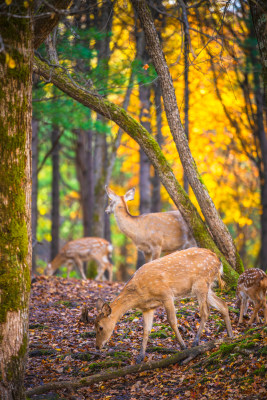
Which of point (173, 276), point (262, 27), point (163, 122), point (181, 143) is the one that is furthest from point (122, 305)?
point (163, 122)

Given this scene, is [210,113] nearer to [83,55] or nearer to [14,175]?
[83,55]

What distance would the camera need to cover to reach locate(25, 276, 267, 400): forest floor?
5082mm

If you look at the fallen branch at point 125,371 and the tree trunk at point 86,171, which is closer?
the fallen branch at point 125,371

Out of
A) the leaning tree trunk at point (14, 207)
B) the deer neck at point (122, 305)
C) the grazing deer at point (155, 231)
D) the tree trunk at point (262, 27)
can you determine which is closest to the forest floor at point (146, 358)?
the deer neck at point (122, 305)

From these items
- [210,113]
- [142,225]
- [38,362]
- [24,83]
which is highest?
[210,113]

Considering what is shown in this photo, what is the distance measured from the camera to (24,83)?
16.0 ft

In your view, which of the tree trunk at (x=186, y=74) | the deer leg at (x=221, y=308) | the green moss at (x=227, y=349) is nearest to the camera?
the green moss at (x=227, y=349)

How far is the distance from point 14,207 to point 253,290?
13.2 feet

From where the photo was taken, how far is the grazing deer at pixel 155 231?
10.7 meters

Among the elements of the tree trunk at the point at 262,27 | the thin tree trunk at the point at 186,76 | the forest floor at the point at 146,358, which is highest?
the thin tree trunk at the point at 186,76

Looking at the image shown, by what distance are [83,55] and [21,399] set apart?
9.52 metres

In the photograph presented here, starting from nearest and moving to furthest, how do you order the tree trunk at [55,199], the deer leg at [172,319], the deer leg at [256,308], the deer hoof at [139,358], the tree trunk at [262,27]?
the tree trunk at [262,27] → the deer hoof at [139,358] → the deer leg at [172,319] → the deer leg at [256,308] → the tree trunk at [55,199]

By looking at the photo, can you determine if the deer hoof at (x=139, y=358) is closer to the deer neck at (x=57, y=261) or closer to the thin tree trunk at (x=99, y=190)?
the deer neck at (x=57, y=261)

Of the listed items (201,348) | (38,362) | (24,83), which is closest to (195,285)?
(201,348)
